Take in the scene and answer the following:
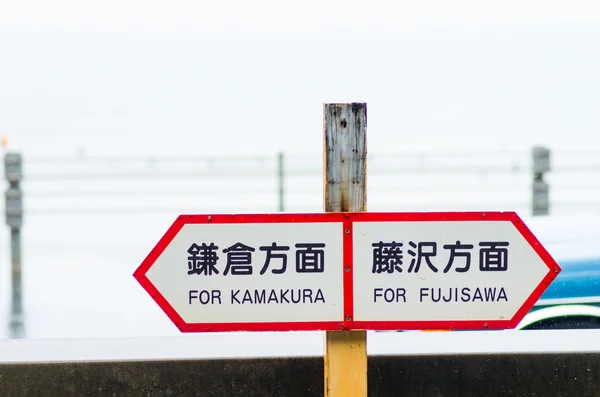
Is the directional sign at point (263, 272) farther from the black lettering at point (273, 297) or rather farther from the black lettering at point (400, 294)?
the black lettering at point (400, 294)

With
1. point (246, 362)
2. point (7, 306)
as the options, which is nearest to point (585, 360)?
point (246, 362)

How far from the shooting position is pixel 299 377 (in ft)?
8.58

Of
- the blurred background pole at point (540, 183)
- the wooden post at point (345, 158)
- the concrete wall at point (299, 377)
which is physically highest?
the wooden post at point (345, 158)

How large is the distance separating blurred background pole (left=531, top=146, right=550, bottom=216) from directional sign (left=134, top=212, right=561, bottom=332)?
5.82m

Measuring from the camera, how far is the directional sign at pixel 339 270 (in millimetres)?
2170

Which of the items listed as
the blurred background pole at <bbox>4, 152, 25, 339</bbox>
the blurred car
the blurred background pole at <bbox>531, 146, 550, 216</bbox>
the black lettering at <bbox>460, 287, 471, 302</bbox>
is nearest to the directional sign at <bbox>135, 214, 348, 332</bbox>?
the black lettering at <bbox>460, 287, 471, 302</bbox>

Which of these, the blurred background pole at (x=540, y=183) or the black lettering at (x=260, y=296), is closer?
the black lettering at (x=260, y=296)

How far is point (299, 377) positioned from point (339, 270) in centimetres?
57

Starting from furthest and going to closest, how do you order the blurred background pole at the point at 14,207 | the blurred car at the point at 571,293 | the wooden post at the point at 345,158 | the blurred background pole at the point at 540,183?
the blurred background pole at the point at 540,183, the blurred background pole at the point at 14,207, the blurred car at the point at 571,293, the wooden post at the point at 345,158

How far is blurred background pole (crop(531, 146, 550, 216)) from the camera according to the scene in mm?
7777

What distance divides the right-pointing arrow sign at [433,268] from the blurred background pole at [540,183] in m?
5.80

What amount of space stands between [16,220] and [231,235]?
16.0 feet

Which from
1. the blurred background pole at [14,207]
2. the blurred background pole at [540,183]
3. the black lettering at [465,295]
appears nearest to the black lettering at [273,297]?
the black lettering at [465,295]

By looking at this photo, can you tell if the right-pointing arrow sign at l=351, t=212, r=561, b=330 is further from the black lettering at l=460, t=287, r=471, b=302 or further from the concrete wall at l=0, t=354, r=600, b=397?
the concrete wall at l=0, t=354, r=600, b=397
